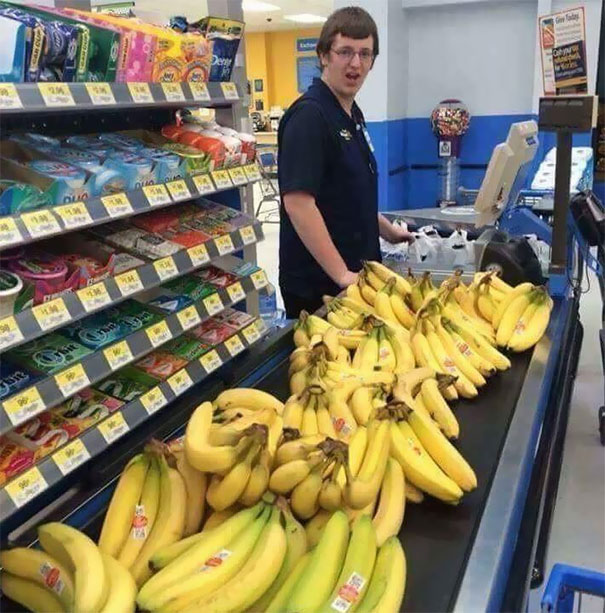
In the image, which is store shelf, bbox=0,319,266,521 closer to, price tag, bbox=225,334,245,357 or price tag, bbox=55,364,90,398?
price tag, bbox=225,334,245,357

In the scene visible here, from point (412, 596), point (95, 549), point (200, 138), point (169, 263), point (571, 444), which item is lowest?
point (571, 444)

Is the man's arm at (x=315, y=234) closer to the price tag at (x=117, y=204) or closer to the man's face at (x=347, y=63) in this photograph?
the man's face at (x=347, y=63)

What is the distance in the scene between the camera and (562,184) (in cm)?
276

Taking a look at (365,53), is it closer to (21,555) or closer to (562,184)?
(562,184)

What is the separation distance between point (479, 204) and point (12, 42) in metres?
1.91

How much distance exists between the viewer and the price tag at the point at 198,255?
2115 mm

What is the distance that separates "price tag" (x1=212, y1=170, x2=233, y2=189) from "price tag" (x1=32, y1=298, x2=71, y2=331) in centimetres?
72

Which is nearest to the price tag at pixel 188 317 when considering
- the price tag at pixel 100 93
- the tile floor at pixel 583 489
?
the price tag at pixel 100 93

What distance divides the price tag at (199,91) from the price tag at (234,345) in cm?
83

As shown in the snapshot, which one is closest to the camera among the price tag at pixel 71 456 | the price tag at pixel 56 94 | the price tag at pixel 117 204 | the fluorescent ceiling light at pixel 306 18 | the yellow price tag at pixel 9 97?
the yellow price tag at pixel 9 97

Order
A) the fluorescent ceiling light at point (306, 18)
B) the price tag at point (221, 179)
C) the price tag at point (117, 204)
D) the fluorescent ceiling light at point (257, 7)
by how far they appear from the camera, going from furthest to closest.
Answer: the fluorescent ceiling light at point (306, 18), the fluorescent ceiling light at point (257, 7), the price tag at point (221, 179), the price tag at point (117, 204)

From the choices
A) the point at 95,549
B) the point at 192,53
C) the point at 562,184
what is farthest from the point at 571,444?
the point at 95,549

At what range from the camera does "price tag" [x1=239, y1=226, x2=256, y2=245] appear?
93.0 inches

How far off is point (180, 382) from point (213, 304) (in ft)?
1.04
